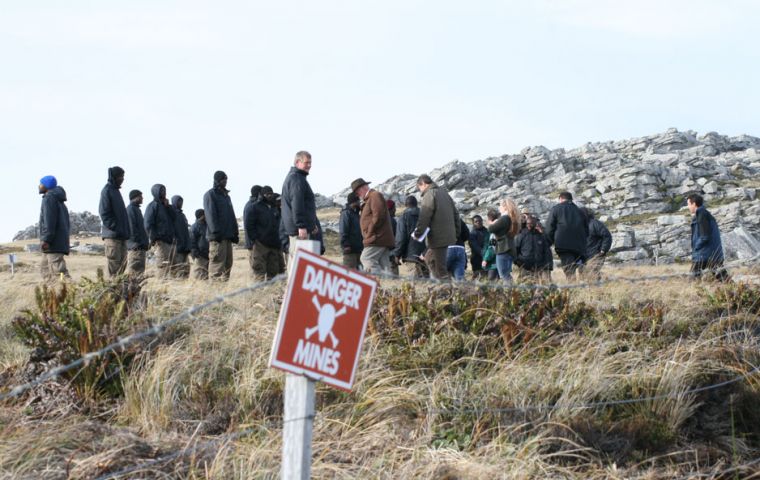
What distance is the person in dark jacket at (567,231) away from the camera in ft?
48.3

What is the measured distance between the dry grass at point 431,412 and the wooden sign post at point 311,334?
149 cm

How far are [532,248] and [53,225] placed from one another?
741 cm

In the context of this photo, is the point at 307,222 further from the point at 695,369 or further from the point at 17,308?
the point at 695,369

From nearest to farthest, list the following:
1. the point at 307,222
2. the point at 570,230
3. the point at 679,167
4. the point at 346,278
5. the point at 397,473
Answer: the point at 346,278 → the point at 397,473 → the point at 307,222 → the point at 570,230 → the point at 679,167

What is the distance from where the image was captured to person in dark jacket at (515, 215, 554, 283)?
14.9 meters

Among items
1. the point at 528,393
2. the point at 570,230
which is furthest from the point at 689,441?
the point at 570,230

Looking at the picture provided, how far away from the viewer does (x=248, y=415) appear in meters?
6.18

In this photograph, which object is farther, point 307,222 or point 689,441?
point 307,222

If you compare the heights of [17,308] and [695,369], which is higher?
[17,308]

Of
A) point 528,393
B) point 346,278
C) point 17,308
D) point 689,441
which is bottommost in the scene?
point 689,441

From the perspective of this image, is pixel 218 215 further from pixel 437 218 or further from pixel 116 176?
pixel 437 218

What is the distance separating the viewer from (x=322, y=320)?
3.78 metres

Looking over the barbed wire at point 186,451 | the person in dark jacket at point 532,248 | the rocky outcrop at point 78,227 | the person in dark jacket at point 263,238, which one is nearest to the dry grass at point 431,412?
the barbed wire at point 186,451

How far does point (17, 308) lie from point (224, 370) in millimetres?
3280
